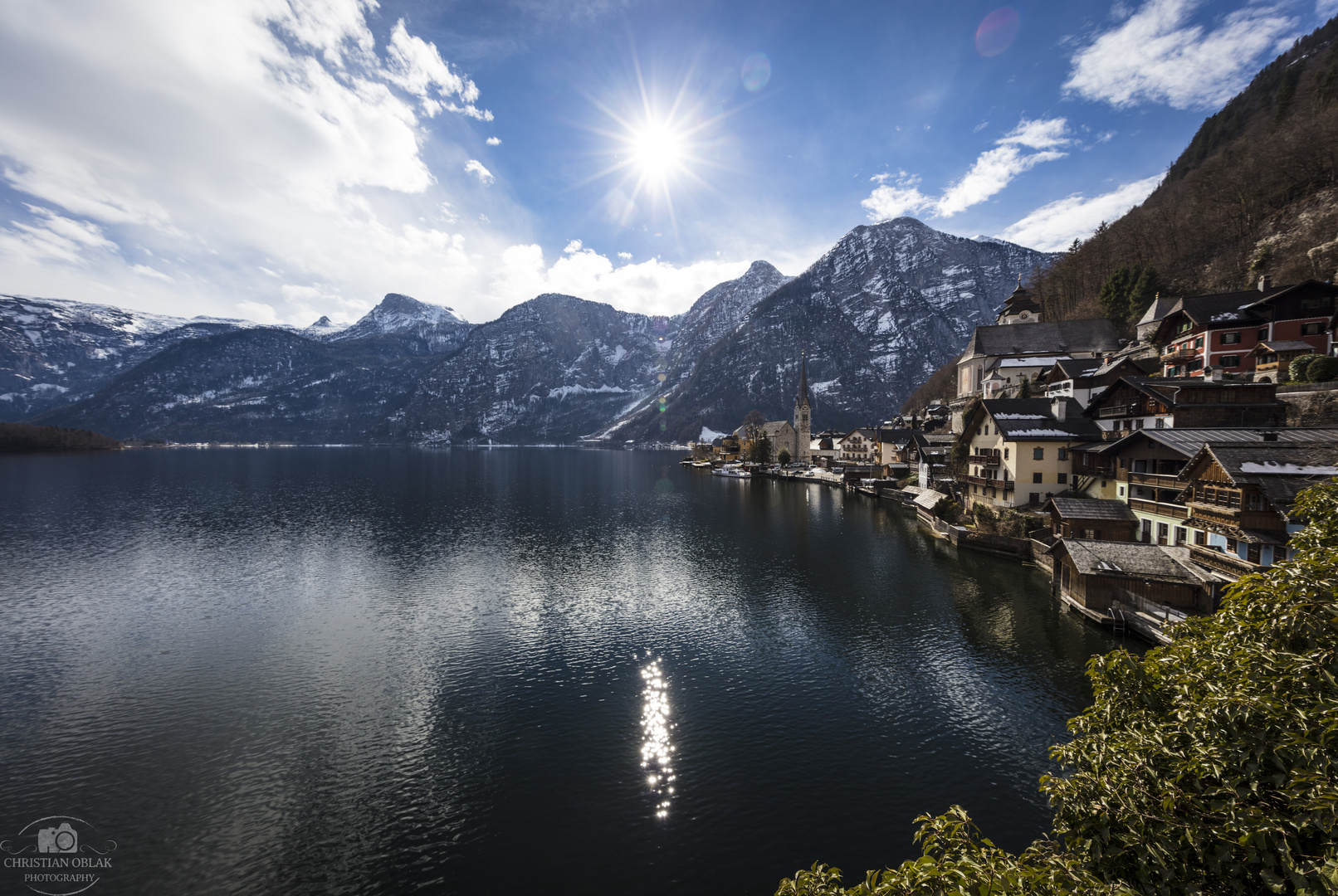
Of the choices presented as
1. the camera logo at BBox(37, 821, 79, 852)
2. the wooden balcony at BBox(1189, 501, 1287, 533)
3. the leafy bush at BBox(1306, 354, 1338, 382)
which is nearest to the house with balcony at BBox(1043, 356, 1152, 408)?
the leafy bush at BBox(1306, 354, 1338, 382)

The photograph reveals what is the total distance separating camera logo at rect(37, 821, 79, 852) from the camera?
1859 centimetres

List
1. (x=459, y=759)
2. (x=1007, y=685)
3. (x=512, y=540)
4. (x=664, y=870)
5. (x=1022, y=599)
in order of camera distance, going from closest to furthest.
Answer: (x=664, y=870), (x=459, y=759), (x=1007, y=685), (x=1022, y=599), (x=512, y=540)

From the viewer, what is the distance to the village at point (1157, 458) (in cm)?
3344

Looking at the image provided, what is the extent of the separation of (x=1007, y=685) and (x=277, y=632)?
51.2 meters

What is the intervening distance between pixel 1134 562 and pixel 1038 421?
90.8 ft

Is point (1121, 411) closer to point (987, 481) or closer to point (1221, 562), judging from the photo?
point (987, 481)

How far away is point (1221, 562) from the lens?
3416 cm

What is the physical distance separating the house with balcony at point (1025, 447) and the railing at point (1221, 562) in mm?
15906

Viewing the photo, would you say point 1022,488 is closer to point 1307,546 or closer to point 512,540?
point 1307,546

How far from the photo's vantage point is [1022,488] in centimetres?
5775

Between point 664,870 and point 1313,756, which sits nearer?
point 1313,756

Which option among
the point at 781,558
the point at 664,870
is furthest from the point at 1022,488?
the point at 664,870

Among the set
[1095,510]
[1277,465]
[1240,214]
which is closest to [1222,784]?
[1277,465]

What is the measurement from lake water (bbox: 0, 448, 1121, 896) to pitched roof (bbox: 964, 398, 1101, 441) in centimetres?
1611
